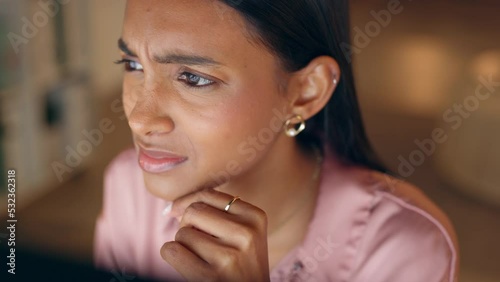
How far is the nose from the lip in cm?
2

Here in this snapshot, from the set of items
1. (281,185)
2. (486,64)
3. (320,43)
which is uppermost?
(320,43)

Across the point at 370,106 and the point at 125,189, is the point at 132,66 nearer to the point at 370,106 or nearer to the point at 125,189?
the point at 125,189

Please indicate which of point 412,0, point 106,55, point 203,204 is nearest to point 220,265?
point 203,204

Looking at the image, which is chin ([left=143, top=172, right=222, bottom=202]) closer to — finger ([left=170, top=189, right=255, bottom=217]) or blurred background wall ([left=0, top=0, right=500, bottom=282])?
finger ([left=170, top=189, right=255, bottom=217])

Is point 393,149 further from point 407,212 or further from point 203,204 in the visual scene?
point 203,204

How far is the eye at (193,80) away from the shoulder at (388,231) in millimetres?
199

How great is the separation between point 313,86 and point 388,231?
165 millimetres

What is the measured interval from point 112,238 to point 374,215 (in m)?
0.28

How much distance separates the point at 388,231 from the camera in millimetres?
613

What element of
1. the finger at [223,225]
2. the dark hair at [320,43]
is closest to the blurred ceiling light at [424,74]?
the dark hair at [320,43]

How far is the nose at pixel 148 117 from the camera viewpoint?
19.2 inches

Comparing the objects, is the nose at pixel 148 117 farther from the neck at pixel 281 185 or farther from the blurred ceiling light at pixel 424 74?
the blurred ceiling light at pixel 424 74

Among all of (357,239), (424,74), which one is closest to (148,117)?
(357,239)

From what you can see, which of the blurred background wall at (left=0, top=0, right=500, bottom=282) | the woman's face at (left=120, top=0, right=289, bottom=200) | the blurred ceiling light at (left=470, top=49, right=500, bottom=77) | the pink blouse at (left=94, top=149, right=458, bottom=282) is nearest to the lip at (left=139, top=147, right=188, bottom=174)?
the woman's face at (left=120, top=0, right=289, bottom=200)
